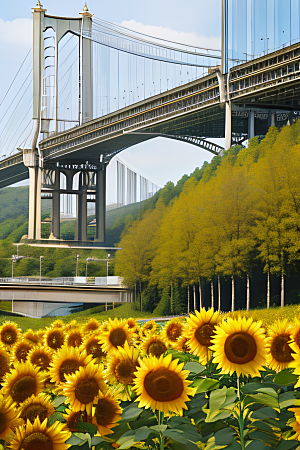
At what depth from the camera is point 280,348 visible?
1.47m

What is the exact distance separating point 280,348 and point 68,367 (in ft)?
2.02

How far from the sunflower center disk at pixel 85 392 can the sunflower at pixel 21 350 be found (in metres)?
0.71

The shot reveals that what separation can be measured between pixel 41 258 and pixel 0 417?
11.2 meters

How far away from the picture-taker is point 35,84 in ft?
50.6

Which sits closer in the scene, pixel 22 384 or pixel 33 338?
pixel 22 384

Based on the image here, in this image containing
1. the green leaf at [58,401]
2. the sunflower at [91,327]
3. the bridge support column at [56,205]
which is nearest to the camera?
the green leaf at [58,401]

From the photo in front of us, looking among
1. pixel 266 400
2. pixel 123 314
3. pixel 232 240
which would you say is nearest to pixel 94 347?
pixel 266 400

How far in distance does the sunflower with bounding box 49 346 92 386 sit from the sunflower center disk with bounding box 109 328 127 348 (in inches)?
11.1

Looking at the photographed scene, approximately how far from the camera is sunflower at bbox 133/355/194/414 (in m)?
1.15

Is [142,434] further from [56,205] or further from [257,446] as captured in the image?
[56,205]

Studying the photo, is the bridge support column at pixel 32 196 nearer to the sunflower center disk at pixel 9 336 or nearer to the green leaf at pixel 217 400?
the sunflower center disk at pixel 9 336

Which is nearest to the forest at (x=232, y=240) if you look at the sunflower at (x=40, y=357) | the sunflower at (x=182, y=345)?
the sunflower at (x=182, y=345)

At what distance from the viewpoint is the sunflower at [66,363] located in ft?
4.63

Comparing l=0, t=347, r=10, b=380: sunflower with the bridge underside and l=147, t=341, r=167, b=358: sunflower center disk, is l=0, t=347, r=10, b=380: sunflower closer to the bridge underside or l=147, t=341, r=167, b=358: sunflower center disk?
l=147, t=341, r=167, b=358: sunflower center disk
